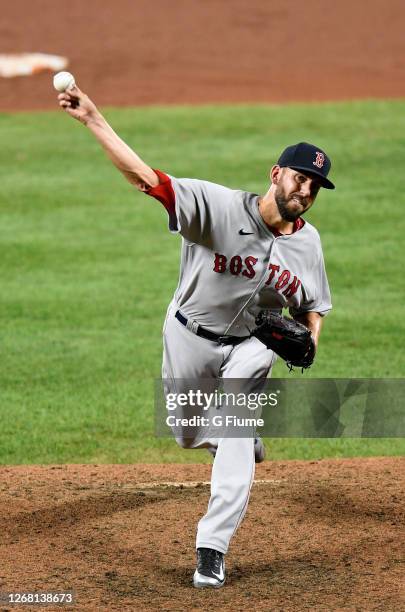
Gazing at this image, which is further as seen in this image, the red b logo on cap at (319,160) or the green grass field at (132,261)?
the green grass field at (132,261)

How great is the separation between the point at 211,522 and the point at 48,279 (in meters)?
6.88

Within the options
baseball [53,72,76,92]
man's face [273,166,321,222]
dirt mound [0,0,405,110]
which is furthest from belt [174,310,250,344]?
dirt mound [0,0,405,110]

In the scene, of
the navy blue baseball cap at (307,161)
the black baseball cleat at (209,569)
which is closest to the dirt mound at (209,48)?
the navy blue baseball cap at (307,161)

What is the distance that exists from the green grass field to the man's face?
2.71m

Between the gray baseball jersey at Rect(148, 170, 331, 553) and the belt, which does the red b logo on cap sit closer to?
the gray baseball jersey at Rect(148, 170, 331, 553)

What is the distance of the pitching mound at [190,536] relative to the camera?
5082 millimetres

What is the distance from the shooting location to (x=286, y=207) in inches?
209

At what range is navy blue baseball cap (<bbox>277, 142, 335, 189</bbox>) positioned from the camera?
5.30 m

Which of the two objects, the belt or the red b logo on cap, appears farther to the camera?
the belt

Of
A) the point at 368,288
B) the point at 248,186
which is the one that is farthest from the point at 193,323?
the point at 248,186

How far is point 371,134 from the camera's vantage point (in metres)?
17.3

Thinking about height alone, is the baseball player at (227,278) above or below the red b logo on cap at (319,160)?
below

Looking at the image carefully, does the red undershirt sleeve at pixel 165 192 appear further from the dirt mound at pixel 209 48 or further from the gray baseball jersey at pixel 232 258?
the dirt mound at pixel 209 48

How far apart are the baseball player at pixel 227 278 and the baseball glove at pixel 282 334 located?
128 millimetres
